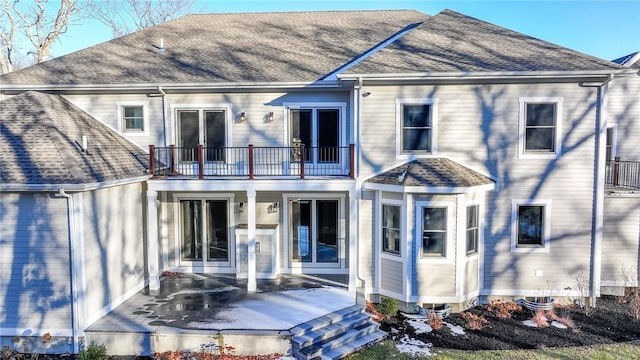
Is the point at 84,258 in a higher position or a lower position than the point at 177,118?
lower

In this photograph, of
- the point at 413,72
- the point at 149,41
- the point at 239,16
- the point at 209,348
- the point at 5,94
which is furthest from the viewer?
the point at 239,16

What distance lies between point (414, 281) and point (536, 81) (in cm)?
584

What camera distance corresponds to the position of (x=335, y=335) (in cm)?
796

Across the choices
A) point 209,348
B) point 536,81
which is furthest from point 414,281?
point 536,81

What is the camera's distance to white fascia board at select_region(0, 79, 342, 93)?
10.6 meters

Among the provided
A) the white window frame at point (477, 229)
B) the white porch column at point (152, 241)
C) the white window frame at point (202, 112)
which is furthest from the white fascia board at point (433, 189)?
the white porch column at point (152, 241)

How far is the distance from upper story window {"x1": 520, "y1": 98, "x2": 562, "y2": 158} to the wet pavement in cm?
595

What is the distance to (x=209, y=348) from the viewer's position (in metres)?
7.47

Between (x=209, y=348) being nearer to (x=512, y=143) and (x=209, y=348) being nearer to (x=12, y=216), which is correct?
(x=12, y=216)

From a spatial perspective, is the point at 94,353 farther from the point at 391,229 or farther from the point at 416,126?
the point at 416,126

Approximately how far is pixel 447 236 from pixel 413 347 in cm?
A: 285

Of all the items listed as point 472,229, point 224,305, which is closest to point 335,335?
point 224,305

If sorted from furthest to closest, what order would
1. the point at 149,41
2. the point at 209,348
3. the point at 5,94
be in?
the point at 149,41 → the point at 5,94 → the point at 209,348

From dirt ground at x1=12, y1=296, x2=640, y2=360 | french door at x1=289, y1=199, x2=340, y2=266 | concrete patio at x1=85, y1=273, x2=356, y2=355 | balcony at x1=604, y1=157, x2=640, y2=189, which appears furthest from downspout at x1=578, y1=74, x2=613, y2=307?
french door at x1=289, y1=199, x2=340, y2=266
